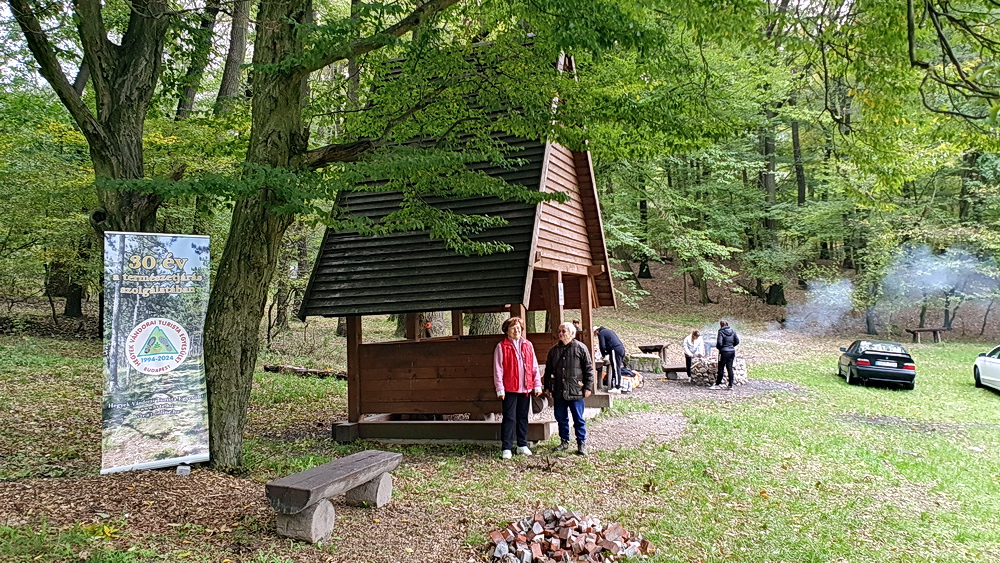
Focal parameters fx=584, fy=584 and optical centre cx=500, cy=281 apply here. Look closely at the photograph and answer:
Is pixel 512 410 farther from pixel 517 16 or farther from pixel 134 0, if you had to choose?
pixel 134 0

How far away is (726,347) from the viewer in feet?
45.9

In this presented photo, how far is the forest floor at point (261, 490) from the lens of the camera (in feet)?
14.0

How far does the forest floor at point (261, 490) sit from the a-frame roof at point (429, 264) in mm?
2112

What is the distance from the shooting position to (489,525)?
519 cm

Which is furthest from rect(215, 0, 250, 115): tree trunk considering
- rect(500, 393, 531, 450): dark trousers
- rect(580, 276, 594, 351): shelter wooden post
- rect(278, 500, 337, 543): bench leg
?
rect(278, 500, 337, 543): bench leg

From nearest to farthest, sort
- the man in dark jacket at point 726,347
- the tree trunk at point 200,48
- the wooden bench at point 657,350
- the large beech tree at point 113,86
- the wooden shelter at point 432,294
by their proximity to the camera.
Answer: the large beech tree at point 113,86
the tree trunk at point 200,48
the wooden shelter at point 432,294
the man in dark jacket at point 726,347
the wooden bench at point 657,350

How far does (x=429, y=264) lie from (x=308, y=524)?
4974 mm

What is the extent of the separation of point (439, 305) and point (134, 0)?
5.13 metres

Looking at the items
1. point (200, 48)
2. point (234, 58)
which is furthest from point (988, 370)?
point (234, 58)

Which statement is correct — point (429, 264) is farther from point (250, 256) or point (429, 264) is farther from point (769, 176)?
point (769, 176)

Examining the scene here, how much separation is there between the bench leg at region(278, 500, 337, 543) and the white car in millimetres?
17251

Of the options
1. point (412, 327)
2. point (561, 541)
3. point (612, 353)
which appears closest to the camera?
point (561, 541)

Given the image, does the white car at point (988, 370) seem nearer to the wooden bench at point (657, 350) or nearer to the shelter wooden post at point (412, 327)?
the wooden bench at point (657, 350)

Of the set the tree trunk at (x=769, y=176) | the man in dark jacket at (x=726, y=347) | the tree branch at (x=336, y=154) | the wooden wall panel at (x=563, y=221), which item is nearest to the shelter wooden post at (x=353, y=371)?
the wooden wall panel at (x=563, y=221)
